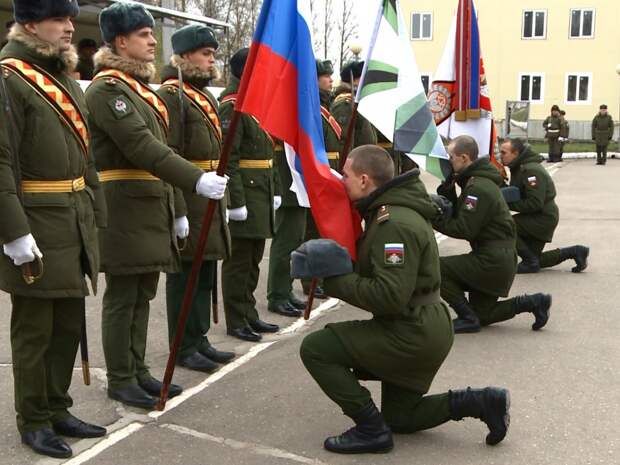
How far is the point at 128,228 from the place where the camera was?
14.0 feet

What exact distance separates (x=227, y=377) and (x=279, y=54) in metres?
2.04

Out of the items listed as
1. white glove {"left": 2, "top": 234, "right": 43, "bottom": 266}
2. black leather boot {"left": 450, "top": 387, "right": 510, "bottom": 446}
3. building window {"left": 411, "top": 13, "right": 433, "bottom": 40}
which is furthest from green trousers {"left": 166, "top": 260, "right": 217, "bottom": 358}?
building window {"left": 411, "top": 13, "right": 433, "bottom": 40}

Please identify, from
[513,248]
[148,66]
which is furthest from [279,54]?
[513,248]

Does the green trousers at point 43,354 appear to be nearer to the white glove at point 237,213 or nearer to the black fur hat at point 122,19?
the black fur hat at point 122,19

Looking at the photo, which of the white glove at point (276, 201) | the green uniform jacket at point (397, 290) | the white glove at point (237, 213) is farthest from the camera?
the white glove at point (276, 201)

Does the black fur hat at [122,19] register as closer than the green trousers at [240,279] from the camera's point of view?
Yes

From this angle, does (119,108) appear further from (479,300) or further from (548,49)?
(548,49)

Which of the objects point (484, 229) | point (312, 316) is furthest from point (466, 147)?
point (312, 316)

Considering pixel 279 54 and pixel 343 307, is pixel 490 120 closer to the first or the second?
pixel 343 307

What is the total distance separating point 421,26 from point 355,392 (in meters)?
39.7

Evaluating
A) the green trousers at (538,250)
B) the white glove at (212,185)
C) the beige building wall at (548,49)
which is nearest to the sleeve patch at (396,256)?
the white glove at (212,185)

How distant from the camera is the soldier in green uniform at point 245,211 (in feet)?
18.3

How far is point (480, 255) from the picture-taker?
20.2 feet

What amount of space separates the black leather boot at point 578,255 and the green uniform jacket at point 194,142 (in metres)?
4.69
